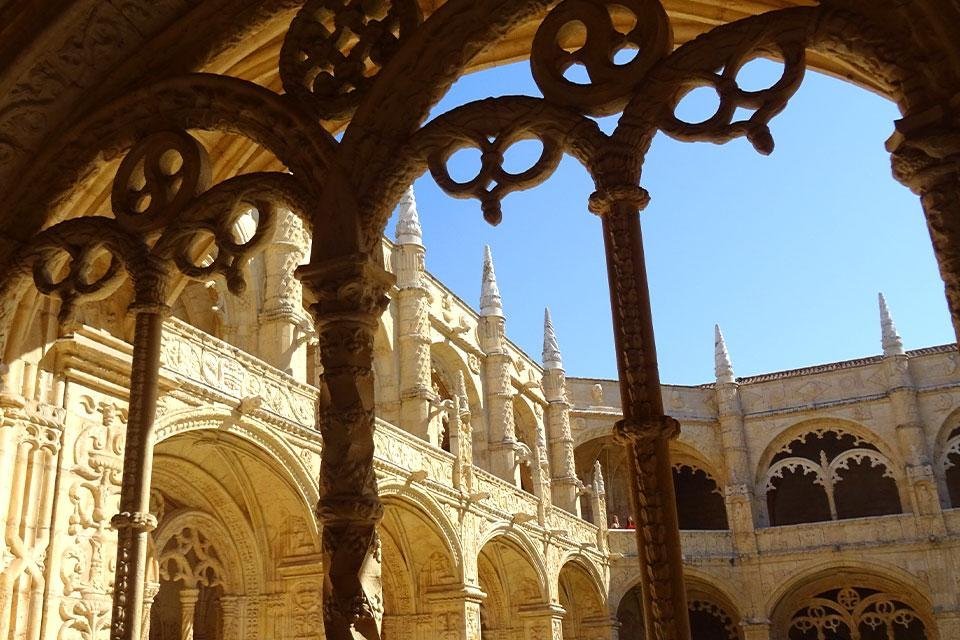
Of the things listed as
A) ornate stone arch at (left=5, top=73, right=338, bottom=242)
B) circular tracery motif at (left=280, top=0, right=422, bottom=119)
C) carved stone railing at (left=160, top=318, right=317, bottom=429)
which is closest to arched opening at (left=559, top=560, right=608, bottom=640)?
carved stone railing at (left=160, top=318, right=317, bottom=429)

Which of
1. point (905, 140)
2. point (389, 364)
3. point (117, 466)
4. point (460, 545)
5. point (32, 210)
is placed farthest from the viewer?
point (389, 364)

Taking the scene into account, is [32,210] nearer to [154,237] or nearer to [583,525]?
[154,237]

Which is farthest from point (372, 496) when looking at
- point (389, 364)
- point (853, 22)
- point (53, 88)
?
point (389, 364)

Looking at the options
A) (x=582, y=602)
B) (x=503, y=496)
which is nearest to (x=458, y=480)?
(x=503, y=496)

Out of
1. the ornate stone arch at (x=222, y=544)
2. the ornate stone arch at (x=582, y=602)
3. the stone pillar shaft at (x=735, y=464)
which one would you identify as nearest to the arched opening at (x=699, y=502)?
the stone pillar shaft at (x=735, y=464)

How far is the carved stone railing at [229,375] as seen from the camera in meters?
9.18

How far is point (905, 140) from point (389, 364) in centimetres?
1321

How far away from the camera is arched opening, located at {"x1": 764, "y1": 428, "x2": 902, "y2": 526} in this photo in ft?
73.6

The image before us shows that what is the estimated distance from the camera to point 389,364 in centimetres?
1603

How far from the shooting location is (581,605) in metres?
20.2

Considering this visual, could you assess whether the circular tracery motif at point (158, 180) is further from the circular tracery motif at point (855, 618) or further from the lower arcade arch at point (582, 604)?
the circular tracery motif at point (855, 618)

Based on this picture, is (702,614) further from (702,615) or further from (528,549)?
(528,549)

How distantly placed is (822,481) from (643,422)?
20388 millimetres

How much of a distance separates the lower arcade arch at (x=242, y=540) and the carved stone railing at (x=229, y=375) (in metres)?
0.65
